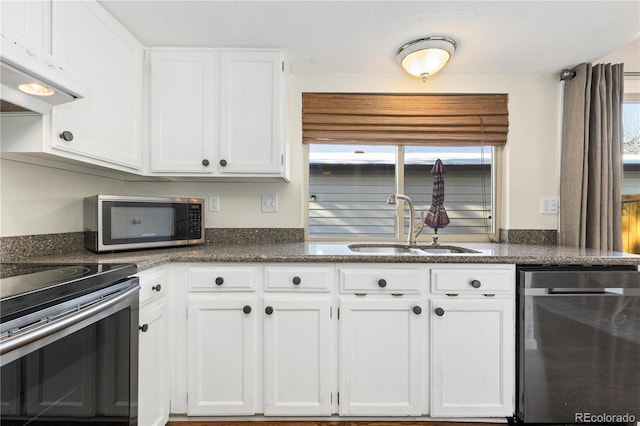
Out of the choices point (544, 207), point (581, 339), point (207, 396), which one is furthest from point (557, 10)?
point (207, 396)

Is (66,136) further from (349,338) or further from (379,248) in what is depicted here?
(379,248)

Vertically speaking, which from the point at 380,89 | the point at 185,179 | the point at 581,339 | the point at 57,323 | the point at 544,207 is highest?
the point at 380,89

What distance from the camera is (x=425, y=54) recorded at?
1.78 metres

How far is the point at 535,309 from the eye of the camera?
151cm

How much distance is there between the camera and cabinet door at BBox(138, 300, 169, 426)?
1.36m

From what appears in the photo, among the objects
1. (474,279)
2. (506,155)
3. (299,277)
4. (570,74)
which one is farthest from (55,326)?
(570,74)

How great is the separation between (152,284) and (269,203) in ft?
3.10

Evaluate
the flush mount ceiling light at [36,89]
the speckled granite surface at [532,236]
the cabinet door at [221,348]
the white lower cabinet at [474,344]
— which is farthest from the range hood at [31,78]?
the speckled granite surface at [532,236]

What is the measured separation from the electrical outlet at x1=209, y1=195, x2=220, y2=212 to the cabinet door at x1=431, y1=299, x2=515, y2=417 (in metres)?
1.49

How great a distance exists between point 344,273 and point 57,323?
1092 mm

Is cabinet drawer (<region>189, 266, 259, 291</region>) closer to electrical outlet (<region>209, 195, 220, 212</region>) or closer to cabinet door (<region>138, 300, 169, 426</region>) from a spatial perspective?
cabinet door (<region>138, 300, 169, 426</region>)

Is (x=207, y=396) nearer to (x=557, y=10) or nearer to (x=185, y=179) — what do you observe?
(x=185, y=179)

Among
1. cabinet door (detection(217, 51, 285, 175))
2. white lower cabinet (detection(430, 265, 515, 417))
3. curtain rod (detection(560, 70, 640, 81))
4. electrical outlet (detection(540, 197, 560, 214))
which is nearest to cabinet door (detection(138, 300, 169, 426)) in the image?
cabinet door (detection(217, 51, 285, 175))

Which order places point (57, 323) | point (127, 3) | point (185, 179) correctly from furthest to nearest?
point (185, 179) → point (127, 3) → point (57, 323)
